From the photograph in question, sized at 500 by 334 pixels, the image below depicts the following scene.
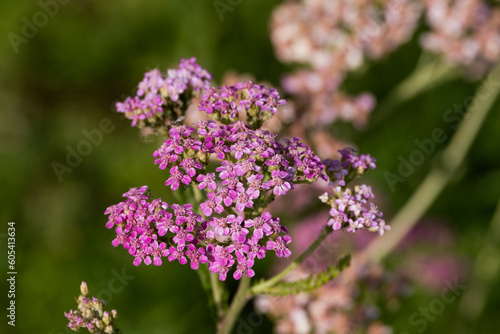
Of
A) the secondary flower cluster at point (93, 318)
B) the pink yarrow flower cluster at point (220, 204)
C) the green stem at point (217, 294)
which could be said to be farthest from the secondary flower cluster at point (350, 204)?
the secondary flower cluster at point (93, 318)

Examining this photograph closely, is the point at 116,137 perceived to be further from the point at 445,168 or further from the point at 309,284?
the point at 309,284

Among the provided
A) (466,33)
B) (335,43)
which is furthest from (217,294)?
(466,33)

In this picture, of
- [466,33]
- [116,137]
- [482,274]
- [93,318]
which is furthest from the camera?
[116,137]

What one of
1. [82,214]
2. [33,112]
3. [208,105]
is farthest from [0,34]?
[208,105]

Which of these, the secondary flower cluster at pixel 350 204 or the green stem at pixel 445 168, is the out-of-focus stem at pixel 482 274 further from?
the secondary flower cluster at pixel 350 204

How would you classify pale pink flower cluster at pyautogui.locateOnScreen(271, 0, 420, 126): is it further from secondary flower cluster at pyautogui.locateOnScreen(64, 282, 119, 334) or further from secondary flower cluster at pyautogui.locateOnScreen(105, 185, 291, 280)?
secondary flower cluster at pyautogui.locateOnScreen(64, 282, 119, 334)

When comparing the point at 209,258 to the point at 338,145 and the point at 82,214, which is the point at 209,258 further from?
the point at 82,214
